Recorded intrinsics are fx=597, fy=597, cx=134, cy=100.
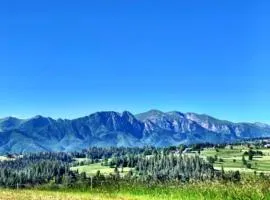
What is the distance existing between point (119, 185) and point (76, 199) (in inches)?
554

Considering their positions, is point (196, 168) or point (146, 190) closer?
point (146, 190)

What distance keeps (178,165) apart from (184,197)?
153 meters

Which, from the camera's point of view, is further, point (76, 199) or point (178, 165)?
point (178, 165)

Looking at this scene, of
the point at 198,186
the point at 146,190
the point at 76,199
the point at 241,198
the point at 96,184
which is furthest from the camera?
the point at 96,184

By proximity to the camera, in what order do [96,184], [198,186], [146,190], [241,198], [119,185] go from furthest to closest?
[96,184] → [119,185] → [146,190] → [198,186] → [241,198]

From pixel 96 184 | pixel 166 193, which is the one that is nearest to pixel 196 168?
pixel 96 184

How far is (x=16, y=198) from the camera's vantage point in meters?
34.3

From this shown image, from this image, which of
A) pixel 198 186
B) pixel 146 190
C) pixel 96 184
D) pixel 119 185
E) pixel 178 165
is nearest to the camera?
pixel 198 186

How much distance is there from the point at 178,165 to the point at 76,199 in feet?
509

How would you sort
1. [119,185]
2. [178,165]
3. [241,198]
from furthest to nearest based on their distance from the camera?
[178,165]
[119,185]
[241,198]

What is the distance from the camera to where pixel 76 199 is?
33250mm

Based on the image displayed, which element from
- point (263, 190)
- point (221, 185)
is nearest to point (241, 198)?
point (263, 190)

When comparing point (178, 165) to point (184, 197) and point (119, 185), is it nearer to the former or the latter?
point (119, 185)

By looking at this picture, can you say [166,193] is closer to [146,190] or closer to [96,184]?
[146,190]
